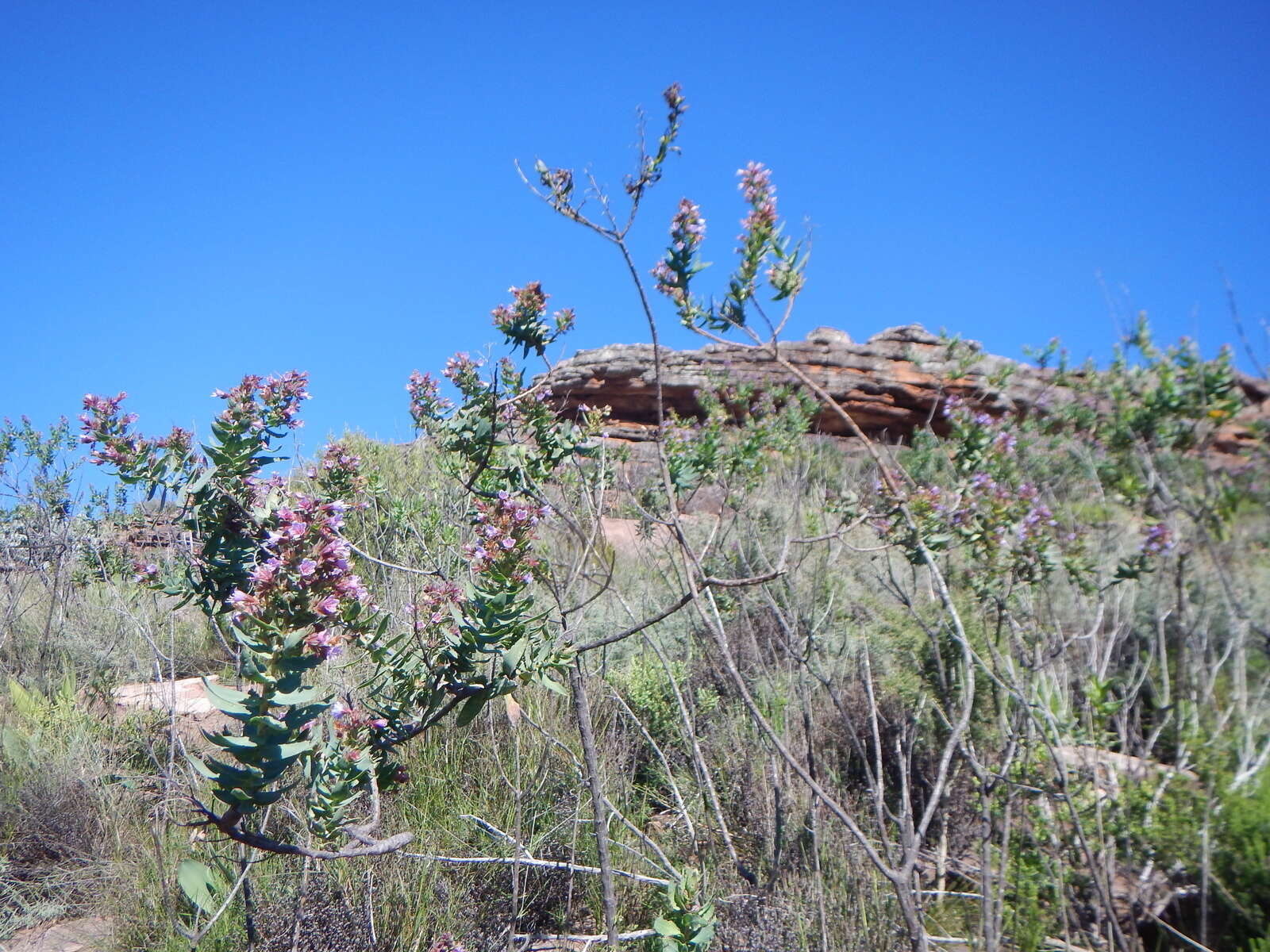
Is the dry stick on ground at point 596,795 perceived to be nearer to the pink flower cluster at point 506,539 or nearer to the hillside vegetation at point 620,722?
the hillside vegetation at point 620,722

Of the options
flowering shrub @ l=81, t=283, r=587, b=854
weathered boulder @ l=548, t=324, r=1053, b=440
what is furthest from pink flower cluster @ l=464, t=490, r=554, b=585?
weathered boulder @ l=548, t=324, r=1053, b=440

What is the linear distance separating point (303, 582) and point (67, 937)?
2.55 m

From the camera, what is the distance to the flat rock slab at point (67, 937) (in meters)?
2.70

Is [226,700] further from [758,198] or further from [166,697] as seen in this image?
[166,697]

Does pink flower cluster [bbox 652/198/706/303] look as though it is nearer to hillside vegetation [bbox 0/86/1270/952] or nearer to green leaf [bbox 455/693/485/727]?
hillside vegetation [bbox 0/86/1270/952]

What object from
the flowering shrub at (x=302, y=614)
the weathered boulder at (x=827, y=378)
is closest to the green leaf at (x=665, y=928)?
the flowering shrub at (x=302, y=614)

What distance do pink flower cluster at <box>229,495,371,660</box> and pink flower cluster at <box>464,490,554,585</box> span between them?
0.45 metres

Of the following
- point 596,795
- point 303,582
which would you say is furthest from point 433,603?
point 303,582

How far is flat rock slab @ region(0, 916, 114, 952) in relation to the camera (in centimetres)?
270

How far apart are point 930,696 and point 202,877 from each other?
10.1 feet

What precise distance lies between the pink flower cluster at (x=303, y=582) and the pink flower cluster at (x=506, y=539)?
0.45m

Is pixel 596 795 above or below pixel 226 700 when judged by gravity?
below

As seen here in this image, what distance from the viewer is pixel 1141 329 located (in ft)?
11.9

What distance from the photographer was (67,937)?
2.82 m
